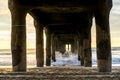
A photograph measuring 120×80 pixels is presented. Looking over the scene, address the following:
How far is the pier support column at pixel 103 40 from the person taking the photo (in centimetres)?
1847

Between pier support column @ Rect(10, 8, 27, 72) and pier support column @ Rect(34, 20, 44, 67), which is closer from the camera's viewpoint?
pier support column @ Rect(10, 8, 27, 72)

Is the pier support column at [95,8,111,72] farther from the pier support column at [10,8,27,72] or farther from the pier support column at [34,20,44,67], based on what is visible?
the pier support column at [34,20,44,67]

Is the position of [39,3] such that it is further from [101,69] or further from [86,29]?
[86,29]

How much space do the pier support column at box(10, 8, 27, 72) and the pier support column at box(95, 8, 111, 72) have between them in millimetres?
4102

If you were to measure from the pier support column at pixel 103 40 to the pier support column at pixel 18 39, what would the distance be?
4102 millimetres

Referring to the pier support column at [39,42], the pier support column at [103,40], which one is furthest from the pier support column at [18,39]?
the pier support column at [39,42]

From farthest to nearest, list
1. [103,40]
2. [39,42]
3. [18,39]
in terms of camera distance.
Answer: [39,42], [18,39], [103,40]

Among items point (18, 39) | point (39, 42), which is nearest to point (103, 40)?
point (18, 39)

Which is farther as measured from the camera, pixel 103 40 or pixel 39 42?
pixel 39 42

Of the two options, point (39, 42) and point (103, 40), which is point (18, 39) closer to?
point (103, 40)

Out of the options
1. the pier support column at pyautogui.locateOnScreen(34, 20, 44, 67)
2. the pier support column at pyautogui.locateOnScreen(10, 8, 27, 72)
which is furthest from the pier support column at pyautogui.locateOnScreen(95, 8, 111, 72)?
the pier support column at pyautogui.locateOnScreen(34, 20, 44, 67)

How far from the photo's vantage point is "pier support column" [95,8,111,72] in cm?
1847

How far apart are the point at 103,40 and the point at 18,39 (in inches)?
179

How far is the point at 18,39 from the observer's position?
1903 centimetres
